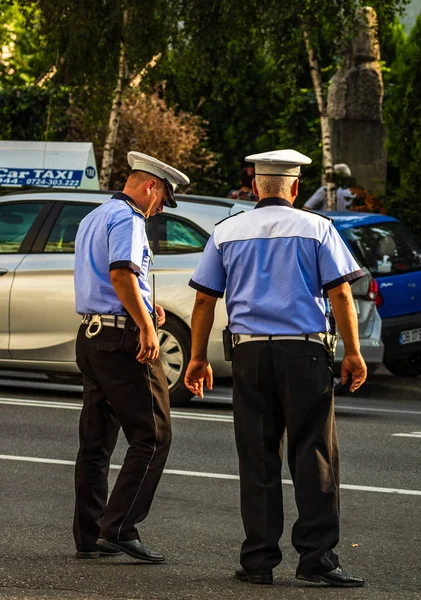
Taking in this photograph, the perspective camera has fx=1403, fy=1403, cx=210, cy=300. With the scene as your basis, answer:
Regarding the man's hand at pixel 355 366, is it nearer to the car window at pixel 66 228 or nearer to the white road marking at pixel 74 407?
the white road marking at pixel 74 407

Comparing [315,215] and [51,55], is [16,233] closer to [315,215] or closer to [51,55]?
[315,215]

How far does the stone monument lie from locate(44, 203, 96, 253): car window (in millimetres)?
10705

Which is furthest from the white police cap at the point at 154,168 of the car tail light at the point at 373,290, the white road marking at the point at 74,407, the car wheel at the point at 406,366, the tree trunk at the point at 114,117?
the tree trunk at the point at 114,117

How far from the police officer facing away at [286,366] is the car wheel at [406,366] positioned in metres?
8.61

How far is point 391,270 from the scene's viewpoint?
13.0 metres

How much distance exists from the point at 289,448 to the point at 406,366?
879 centimetres

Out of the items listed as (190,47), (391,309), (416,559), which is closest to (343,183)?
(190,47)

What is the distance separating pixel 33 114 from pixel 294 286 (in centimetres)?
2234

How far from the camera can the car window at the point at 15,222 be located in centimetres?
1156

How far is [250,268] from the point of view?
5.73 m

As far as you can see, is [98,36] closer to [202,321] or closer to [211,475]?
[211,475]

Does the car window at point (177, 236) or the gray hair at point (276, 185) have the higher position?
the gray hair at point (276, 185)

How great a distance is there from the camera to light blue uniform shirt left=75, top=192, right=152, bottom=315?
593cm

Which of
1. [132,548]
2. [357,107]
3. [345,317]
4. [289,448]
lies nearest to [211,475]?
[132,548]
